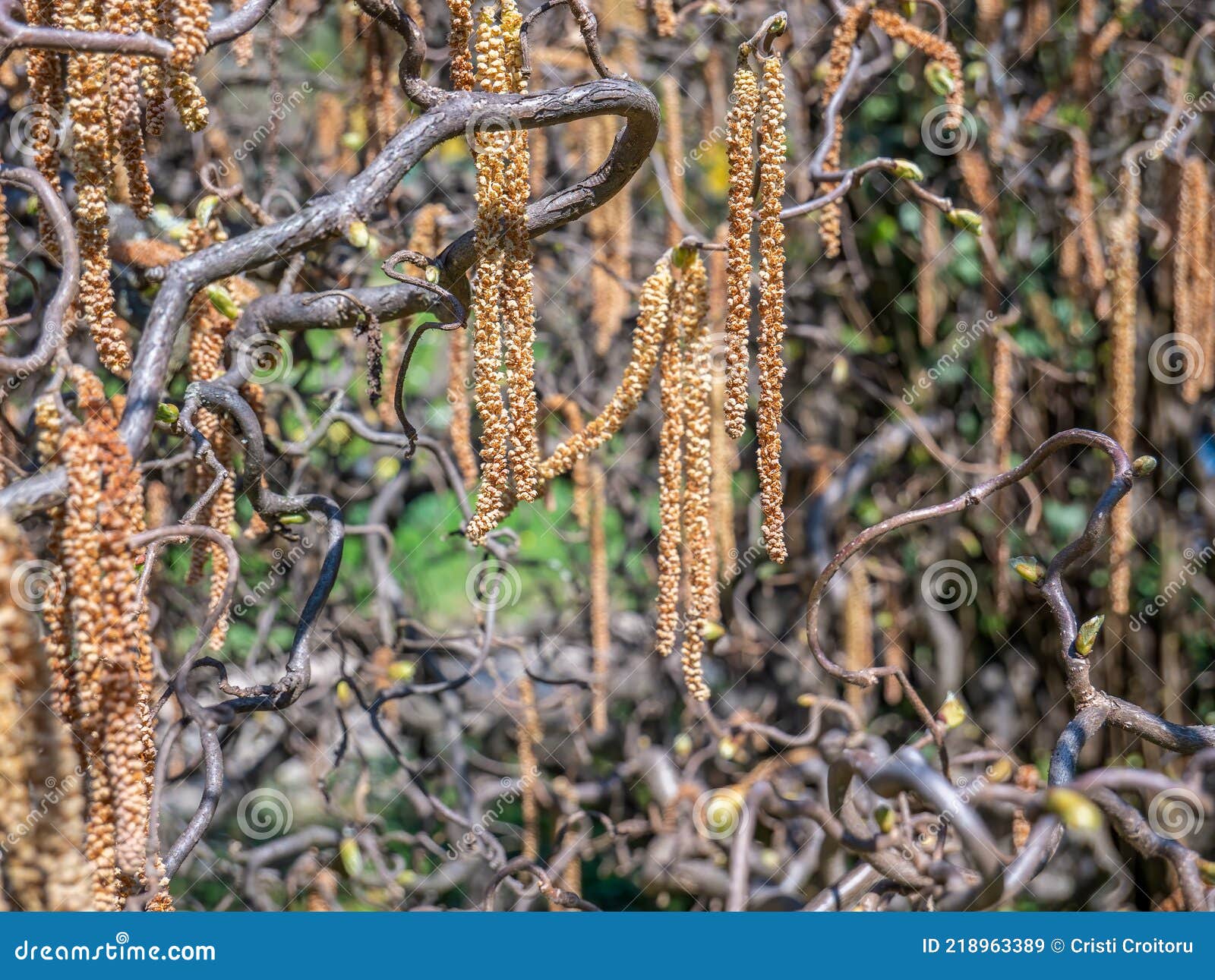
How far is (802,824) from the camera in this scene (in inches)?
102

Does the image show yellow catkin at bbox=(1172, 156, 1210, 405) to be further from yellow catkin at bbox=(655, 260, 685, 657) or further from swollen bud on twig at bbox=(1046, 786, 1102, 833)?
swollen bud on twig at bbox=(1046, 786, 1102, 833)

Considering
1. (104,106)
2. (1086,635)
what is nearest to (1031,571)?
(1086,635)

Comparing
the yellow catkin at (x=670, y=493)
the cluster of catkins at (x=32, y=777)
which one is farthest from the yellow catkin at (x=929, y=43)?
the cluster of catkins at (x=32, y=777)

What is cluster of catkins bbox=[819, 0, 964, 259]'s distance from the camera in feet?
6.09

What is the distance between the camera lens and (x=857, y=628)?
2926 mm

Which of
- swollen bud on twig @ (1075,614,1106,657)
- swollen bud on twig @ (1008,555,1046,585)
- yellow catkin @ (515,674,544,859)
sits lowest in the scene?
yellow catkin @ (515,674,544,859)

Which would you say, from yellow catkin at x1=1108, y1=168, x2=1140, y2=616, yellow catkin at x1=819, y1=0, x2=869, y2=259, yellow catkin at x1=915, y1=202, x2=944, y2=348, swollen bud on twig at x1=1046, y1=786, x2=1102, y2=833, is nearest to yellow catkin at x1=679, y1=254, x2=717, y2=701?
yellow catkin at x1=819, y1=0, x2=869, y2=259

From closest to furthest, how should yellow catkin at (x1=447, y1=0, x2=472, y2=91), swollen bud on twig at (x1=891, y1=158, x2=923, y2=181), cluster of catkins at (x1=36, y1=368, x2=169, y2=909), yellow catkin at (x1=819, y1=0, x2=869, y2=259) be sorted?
cluster of catkins at (x1=36, y1=368, x2=169, y2=909) < yellow catkin at (x1=447, y1=0, x2=472, y2=91) < swollen bud on twig at (x1=891, y1=158, x2=923, y2=181) < yellow catkin at (x1=819, y1=0, x2=869, y2=259)

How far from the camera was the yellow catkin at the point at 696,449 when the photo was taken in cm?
151

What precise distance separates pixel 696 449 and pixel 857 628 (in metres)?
1.59

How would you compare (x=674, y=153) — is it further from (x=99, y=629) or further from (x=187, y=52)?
(x=99, y=629)

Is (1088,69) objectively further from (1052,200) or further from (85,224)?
(85,224)

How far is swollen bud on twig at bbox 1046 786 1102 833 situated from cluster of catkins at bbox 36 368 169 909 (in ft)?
2.91

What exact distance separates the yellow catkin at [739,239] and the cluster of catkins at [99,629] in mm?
701
